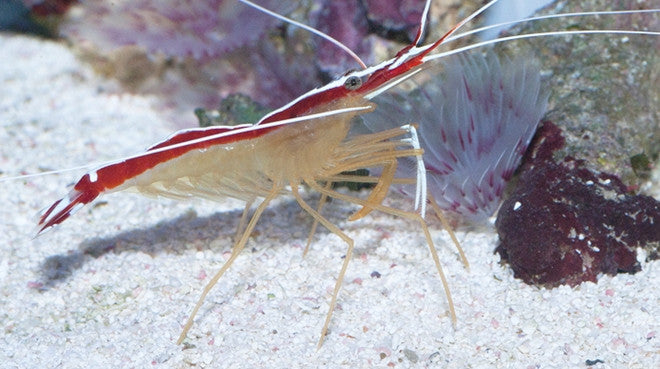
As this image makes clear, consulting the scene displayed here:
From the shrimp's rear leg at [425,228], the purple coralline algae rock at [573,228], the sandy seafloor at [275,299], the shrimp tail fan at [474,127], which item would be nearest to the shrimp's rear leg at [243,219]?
the sandy seafloor at [275,299]

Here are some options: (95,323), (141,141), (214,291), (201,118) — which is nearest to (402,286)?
(214,291)

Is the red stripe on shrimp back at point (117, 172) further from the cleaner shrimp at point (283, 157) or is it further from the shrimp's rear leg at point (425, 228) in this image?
the shrimp's rear leg at point (425, 228)

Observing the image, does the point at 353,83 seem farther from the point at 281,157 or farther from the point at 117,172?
the point at 117,172

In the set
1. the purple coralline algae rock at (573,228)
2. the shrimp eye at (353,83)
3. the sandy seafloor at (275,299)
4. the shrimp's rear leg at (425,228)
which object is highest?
the shrimp eye at (353,83)

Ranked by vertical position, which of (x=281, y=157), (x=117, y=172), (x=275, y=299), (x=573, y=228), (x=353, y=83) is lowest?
(x=275, y=299)

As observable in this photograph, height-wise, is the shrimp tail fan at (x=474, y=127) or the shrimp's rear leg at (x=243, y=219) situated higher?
the shrimp tail fan at (x=474, y=127)

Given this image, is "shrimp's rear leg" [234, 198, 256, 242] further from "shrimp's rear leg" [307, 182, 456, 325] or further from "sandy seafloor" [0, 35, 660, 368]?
"shrimp's rear leg" [307, 182, 456, 325]

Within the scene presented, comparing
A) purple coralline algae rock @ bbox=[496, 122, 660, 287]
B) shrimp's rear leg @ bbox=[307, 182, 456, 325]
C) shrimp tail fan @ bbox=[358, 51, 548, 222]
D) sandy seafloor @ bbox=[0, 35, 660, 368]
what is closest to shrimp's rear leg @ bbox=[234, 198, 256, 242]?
sandy seafloor @ bbox=[0, 35, 660, 368]

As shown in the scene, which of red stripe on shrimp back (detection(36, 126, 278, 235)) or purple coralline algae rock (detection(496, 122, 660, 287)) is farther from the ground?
purple coralline algae rock (detection(496, 122, 660, 287))

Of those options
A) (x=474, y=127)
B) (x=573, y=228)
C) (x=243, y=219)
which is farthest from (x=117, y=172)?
(x=573, y=228)
